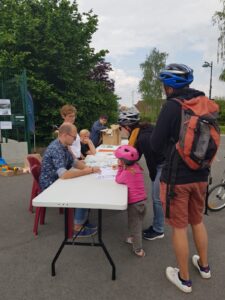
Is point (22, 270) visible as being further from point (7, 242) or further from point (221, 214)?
point (221, 214)

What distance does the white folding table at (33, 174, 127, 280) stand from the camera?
215 cm

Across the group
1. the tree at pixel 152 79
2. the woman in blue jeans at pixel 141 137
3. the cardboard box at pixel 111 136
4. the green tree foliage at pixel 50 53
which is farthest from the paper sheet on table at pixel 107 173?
the tree at pixel 152 79

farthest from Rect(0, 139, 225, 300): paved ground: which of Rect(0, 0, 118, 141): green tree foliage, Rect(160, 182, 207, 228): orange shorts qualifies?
Rect(0, 0, 118, 141): green tree foliage

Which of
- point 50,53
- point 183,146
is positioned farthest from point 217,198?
point 50,53

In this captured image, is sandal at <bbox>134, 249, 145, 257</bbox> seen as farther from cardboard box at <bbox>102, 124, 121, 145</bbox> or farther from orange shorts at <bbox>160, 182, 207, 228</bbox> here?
cardboard box at <bbox>102, 124, 121, 145</bbox>

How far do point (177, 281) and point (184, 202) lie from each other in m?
0.77

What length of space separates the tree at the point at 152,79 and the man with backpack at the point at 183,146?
3764 centimetres

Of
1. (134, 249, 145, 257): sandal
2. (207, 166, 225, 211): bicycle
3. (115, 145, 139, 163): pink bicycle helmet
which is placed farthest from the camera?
(207, 166, 225, 211): bicycle

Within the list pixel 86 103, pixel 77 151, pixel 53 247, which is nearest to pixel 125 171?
pixel 53 247

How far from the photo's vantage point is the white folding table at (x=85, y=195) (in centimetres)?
215

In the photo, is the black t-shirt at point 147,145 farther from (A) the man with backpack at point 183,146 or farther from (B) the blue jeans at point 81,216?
(B) the blue jeans at point 81,216

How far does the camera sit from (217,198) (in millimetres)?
4395

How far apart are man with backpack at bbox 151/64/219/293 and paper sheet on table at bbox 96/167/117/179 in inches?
38.6

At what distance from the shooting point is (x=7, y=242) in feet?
10.6
